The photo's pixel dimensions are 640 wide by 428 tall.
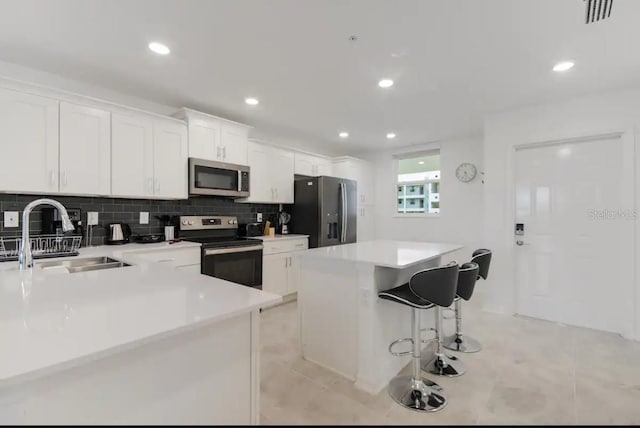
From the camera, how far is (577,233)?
321 cm

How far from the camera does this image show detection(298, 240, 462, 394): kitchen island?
2.07 metres

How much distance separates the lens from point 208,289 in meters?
1.31

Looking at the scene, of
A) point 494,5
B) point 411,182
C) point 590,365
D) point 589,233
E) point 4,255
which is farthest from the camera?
point 411,182

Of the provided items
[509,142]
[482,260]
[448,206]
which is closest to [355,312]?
[482,260]

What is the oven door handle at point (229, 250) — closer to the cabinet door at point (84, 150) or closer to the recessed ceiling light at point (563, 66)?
the cabinet door at point (84, 150)

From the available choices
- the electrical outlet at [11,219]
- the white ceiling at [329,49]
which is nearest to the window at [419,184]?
the white ceiling at [329,49]

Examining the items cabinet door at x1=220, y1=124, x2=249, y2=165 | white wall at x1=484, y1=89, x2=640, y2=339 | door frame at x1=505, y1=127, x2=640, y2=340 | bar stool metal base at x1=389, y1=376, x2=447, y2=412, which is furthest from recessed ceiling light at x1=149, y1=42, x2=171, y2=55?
door frame at x1=505, y1=127, x2=640, y2=340

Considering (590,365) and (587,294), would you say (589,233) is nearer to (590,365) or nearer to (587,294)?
(587,294)

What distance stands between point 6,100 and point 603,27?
4171 mm

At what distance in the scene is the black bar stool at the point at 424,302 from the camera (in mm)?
1860

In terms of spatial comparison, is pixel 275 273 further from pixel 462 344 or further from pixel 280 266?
pixel 462 344

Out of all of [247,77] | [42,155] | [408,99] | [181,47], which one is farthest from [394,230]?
[42,155]

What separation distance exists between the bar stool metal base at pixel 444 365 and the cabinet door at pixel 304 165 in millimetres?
3085

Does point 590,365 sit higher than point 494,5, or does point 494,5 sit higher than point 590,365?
point 494,5
